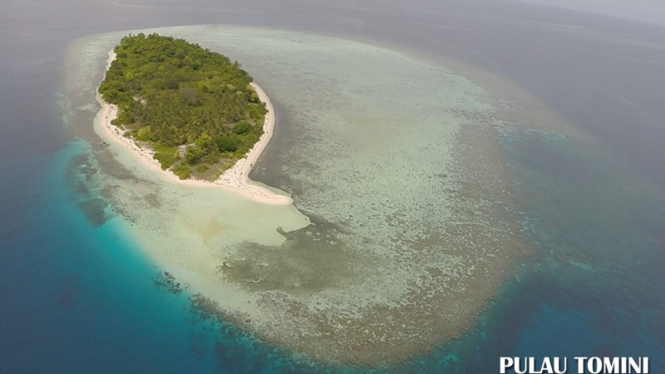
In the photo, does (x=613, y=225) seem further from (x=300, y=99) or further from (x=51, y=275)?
(x=51, y=275)

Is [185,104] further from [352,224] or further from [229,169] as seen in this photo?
[352,224]

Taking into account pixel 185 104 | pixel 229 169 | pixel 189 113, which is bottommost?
pixel 229 169

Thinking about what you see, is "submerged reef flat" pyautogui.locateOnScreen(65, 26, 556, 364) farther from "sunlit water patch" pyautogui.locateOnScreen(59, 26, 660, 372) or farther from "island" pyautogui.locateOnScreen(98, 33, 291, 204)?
"island" pyautogui.locateOnScreen(98, 33, 291, 204)

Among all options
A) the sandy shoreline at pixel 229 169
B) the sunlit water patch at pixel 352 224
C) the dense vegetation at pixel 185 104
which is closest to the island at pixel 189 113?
the dense vegetation at pixel 185 104

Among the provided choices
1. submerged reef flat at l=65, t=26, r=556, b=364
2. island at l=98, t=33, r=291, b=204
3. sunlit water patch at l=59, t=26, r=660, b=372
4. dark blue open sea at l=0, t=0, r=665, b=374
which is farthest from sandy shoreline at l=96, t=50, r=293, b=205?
dark blue open sea at l=0, t=0, r=665, b=374

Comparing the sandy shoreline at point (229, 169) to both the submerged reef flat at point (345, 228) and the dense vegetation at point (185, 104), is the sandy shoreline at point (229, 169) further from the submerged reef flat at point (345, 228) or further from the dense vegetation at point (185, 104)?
the submerged reef flat at point (345, 228)

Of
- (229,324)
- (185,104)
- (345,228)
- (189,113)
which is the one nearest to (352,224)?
(345,228)

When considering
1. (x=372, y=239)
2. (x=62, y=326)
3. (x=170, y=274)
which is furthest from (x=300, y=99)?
(x=62, y=326)
